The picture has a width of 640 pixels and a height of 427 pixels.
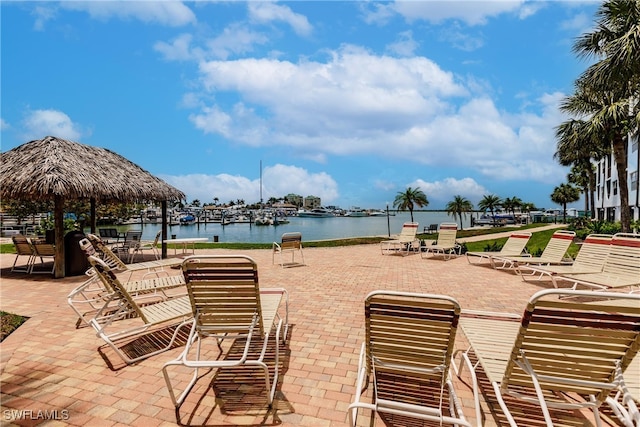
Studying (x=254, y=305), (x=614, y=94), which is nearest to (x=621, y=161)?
(x=614, y=94)

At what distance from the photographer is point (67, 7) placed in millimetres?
7238

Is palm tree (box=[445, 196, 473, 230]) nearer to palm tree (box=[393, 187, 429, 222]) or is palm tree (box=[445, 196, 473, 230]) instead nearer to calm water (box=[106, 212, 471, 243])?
calm water (box=[106, 212, 471, 243])

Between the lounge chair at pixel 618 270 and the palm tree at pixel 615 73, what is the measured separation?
25.3 feet

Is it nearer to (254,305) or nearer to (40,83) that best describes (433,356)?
(254,305)

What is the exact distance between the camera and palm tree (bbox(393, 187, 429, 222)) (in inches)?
1298

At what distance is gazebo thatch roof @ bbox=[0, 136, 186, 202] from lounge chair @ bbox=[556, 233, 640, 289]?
11716mm

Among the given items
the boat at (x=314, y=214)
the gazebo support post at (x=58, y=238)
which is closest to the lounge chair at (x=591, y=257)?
the gazebo support post at (x=58, y=238)

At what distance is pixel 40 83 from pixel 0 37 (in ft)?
22.9

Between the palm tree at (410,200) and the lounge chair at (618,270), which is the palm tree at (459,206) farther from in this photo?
the lounge chair at (618,270)

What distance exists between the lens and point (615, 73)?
35.3 feet

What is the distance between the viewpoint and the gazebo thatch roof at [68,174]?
8273 millimetres

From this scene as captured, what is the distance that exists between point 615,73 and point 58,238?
17.6 m

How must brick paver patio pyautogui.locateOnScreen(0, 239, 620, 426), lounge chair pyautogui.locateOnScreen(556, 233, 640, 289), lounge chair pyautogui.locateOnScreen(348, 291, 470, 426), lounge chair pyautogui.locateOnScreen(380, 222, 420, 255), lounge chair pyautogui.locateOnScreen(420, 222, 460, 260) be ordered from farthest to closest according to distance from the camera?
lounge chair pyautogui.locateOnScreen(380, 222, 420, 255) < lounge chair pyautogui.locateOnScreen(420, 222, 460, 260) < lounge chair pyautogui.locateOnScreen(556, 233, 640, 289) < brick paver patio pyautogui.locateOnScreen(0, 239, 620, 426) < lounge chair pyautogui.locateOnScreen(348, 291, 470, 426)

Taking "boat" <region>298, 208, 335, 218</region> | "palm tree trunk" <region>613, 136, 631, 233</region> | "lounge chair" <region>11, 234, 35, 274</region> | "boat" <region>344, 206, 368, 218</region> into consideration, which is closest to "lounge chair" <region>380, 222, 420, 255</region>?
"palm tree trunk" <region>613, 136, 631, 233</region>
